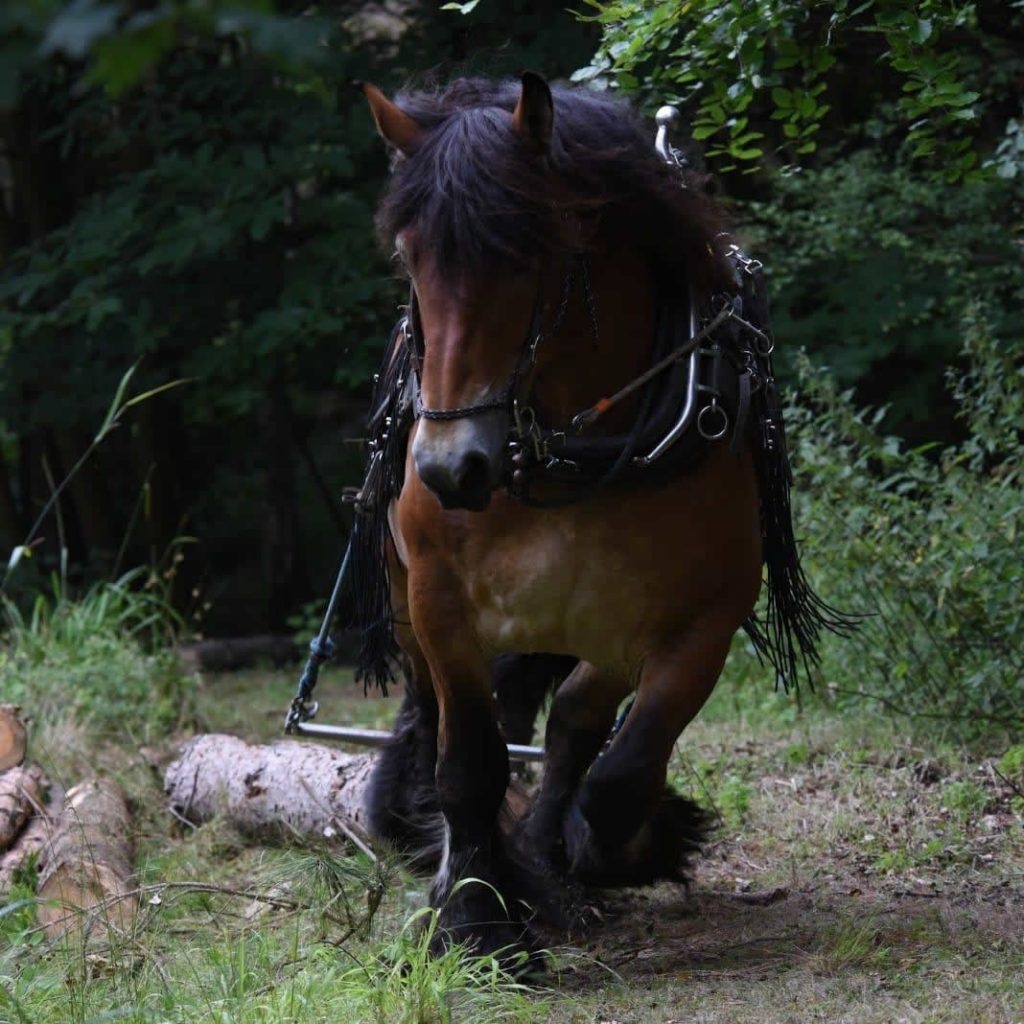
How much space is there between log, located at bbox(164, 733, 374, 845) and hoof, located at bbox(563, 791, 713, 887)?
0.96m

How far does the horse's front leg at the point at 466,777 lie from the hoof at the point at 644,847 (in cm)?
21

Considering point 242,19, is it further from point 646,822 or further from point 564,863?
point 564,863

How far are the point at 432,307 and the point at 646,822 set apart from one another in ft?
4.14

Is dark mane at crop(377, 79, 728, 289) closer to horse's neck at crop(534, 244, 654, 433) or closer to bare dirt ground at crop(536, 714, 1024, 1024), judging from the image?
horse's neck at crop(534, 244, 654, 433)

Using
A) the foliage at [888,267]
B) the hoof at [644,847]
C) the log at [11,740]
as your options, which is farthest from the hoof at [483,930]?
the foliage at [888,267]

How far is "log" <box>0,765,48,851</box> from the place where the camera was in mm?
4281

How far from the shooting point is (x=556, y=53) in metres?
7.24

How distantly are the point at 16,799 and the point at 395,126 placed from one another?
239 cm

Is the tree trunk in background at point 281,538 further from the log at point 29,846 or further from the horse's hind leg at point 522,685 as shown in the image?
the horse's hind leg at point 522,685

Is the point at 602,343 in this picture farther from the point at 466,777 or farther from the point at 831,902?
the point at 831,902

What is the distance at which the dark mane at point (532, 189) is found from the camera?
2820 mm

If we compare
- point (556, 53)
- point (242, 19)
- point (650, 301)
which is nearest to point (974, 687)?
point (650, 301)

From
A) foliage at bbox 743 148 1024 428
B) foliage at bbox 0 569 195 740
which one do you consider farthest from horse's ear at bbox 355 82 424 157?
foliage at bbox 743 148 1024 428

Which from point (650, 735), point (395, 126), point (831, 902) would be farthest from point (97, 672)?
point (395, 126)
